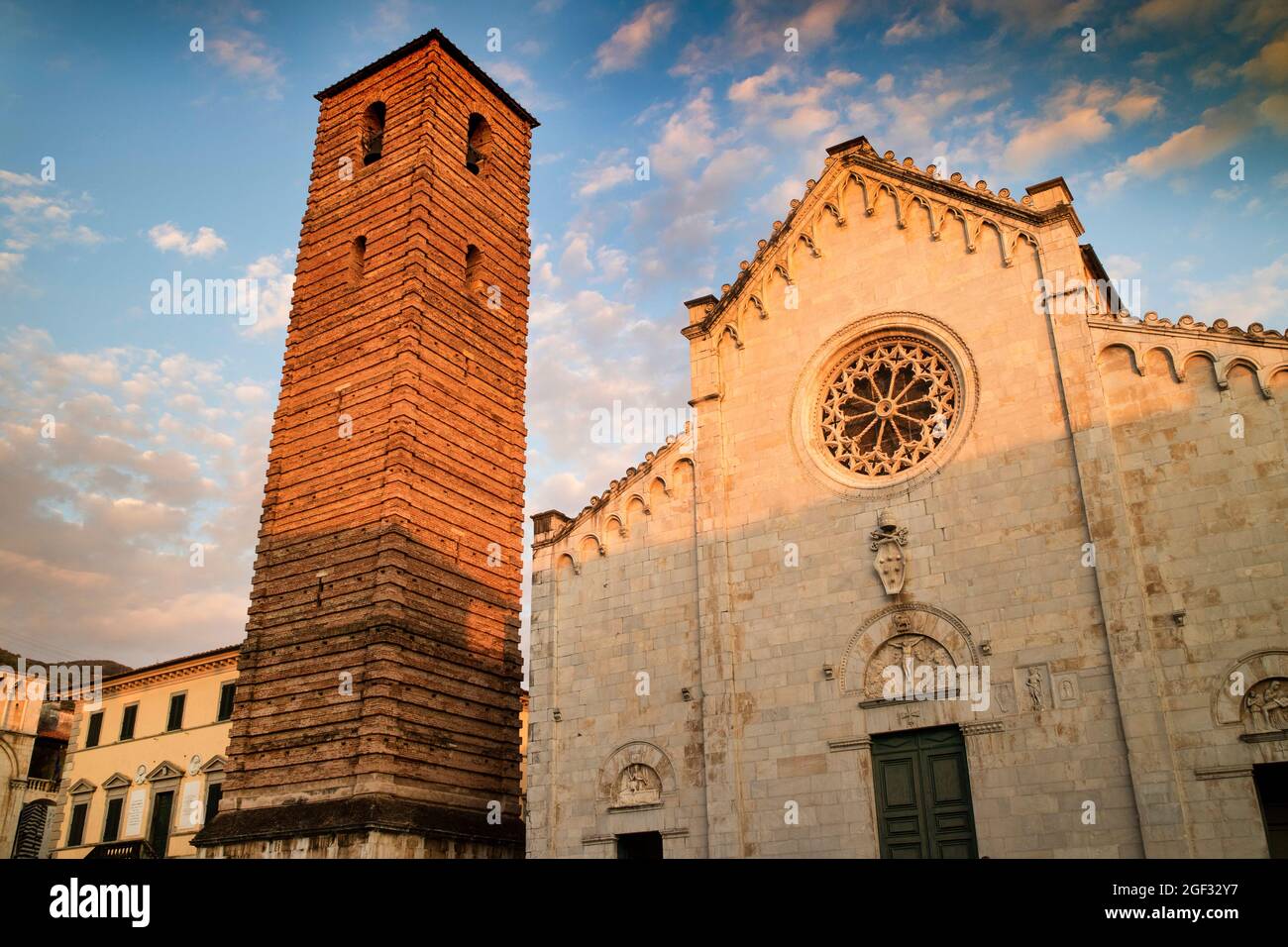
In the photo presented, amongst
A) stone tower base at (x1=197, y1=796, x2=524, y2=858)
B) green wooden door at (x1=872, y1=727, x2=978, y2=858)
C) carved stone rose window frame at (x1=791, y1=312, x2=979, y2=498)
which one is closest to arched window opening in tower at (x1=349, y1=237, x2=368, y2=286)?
stone tower base at (x1=197, y1=796, x2=524, y2=858)

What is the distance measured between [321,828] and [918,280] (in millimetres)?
17238

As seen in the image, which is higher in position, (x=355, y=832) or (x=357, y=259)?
(x=357, y=259)

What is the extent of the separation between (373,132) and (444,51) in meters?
3.36

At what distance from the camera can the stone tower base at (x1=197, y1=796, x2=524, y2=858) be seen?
22172mm

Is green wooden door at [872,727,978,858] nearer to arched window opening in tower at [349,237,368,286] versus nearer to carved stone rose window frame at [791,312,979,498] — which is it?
carved stone rose window frame at [791,312,979,498]

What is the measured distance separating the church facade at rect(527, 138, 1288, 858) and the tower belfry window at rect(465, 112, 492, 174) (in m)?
12.9

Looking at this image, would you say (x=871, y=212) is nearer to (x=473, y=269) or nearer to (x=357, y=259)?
(x=473, y=269)

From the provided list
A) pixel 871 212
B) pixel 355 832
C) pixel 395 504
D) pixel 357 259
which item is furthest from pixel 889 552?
pixel 357 259

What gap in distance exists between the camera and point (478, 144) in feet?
106

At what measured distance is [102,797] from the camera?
1538 inches

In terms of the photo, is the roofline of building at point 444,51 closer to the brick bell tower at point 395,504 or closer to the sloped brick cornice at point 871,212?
the brick bell tower at point 395,504
